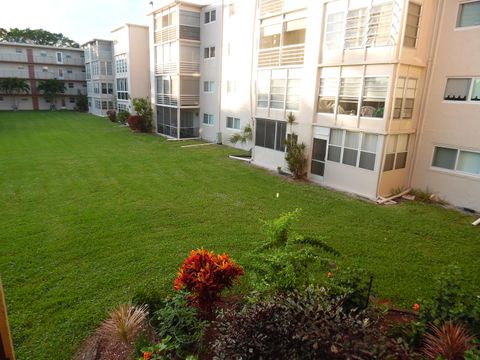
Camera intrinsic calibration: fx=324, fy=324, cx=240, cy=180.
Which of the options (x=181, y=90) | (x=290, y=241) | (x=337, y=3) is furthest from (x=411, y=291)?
(x=181, y=90)

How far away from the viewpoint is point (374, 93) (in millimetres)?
12305

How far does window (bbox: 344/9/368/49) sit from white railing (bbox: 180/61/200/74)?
49.6 ft

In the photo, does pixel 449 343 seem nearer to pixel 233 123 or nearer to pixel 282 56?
pixel 282 56

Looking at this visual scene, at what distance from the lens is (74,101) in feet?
173

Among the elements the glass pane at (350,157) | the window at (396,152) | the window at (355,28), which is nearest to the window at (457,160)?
the window at (396,152)

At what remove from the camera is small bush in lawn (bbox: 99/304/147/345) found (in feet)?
15.3

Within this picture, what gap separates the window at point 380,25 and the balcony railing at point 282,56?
3.50 m

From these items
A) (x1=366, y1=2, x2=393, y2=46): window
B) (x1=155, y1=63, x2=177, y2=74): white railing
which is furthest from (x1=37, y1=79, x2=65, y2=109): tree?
(x1=366, y1=2, x2=393, y2=46): window

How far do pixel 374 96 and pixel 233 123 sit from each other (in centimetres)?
1211

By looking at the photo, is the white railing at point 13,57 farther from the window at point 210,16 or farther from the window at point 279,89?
the window at point 279,89

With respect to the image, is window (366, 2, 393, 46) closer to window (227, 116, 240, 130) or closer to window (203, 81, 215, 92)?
window (227, 116, 240, 130)

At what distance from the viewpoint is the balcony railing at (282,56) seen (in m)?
15.3

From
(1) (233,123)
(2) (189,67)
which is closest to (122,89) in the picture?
(2) (189,67)

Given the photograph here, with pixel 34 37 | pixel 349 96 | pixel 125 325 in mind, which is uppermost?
pixel 34 37
